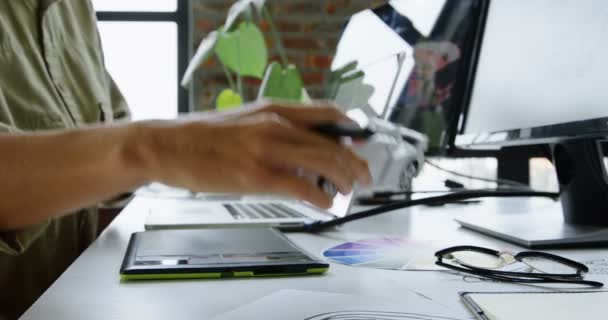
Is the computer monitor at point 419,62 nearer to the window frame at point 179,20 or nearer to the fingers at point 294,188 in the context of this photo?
the fingers at point 294,188

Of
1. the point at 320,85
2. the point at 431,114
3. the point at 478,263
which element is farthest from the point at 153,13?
the point at 478,263

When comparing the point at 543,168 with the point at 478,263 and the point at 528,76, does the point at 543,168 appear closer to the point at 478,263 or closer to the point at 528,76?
the point at 528,76

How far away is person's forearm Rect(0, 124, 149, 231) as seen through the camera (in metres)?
0.39

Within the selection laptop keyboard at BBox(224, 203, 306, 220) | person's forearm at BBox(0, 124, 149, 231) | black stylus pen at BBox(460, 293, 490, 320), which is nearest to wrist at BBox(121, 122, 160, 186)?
person's forearm at BBox(0, 124, 149, 231)

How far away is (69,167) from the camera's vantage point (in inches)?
16.4

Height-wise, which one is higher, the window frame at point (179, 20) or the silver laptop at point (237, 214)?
the window frame at point (179, 20)

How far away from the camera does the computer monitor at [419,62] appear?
1088mm

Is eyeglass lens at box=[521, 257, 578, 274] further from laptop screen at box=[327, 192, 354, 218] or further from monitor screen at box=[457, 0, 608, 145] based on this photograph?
laptop screen at box=[327, 192, 354, 218]

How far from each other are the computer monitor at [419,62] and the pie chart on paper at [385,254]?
43 cm

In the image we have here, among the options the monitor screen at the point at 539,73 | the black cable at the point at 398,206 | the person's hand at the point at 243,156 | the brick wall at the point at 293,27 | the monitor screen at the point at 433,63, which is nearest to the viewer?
the person's hand at the point at 243,156

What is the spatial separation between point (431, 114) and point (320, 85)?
5.30 ft

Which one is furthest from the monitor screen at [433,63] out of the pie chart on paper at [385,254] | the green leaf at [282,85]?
the pie chart on paper at [385,254]

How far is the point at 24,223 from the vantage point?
514 millimetres

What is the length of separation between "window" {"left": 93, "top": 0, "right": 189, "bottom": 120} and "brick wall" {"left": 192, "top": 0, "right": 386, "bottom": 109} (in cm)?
17
